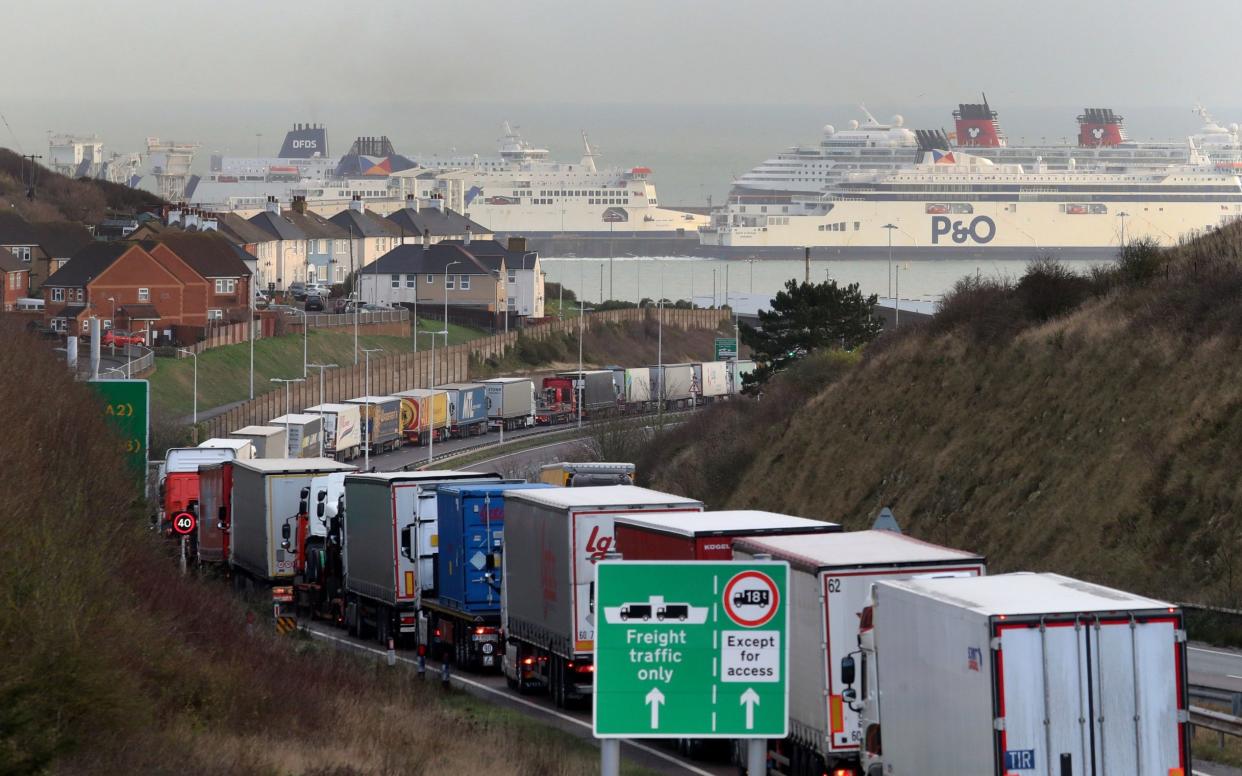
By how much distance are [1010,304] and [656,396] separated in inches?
1687

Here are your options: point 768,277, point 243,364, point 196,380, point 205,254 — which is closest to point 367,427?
point 196,380

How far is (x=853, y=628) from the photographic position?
12.2 metres

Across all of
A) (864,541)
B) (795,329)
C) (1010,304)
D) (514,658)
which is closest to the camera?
(864,541)

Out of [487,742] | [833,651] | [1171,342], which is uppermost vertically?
[1171,342]

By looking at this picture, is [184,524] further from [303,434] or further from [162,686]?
[303,434]

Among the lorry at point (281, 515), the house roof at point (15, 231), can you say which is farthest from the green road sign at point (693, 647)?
the house roof at point (15, 231)

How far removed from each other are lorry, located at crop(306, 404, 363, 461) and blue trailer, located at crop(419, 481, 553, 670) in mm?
36145

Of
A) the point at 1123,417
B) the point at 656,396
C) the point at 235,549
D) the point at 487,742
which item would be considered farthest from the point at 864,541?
the point at 656,396

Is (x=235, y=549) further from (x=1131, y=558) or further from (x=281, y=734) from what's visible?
(x=281, y=734)

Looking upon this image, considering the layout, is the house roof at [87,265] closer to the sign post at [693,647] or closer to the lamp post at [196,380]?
the lamp post at [196,380]

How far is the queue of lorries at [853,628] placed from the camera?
965 cm

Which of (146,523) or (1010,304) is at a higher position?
(1010,304)

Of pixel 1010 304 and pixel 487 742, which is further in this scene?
pixel 1010 304

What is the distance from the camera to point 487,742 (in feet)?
48.6
